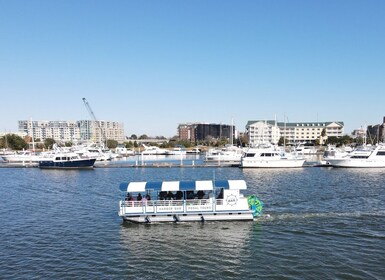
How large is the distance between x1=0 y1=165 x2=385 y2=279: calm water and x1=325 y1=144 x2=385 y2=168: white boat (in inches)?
1790

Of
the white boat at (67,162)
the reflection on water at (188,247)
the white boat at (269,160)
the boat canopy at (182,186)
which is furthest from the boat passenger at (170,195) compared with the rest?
the white boat at (67,162)

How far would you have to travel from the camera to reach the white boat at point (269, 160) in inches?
3482

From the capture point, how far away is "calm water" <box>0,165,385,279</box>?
22.1m

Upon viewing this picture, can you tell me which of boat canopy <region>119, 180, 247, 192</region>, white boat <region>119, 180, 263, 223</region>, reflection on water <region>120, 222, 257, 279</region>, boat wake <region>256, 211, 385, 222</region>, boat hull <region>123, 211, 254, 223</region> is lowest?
reflection on water <region>120, 222, 257, 279</region>

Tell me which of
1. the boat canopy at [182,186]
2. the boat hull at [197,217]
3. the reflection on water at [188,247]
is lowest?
the reflection on water at [188,247]

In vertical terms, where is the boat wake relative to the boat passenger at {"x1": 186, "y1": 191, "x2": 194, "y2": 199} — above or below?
below

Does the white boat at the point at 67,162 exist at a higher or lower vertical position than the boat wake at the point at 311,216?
higher

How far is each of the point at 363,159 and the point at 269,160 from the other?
23.4 meters

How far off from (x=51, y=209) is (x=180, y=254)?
23125 mm

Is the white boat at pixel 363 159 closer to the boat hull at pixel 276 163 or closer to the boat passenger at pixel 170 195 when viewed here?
the boat hull at pixel 276 163

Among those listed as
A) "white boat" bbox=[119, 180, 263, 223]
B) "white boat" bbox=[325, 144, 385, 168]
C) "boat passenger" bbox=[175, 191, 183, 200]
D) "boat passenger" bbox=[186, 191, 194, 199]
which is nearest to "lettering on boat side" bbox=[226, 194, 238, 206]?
"white boat" bbox=[119, 180, 263, 223]

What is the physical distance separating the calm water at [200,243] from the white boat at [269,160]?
141ft

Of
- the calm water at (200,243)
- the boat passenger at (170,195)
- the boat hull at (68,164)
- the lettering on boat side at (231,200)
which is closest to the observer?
the calm water at (200,243)

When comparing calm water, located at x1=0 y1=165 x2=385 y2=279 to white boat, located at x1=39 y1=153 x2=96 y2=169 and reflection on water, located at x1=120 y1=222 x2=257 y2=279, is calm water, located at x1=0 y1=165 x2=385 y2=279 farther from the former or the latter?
white boat, located at x1=39 y1=153 x2=96 y2=169
